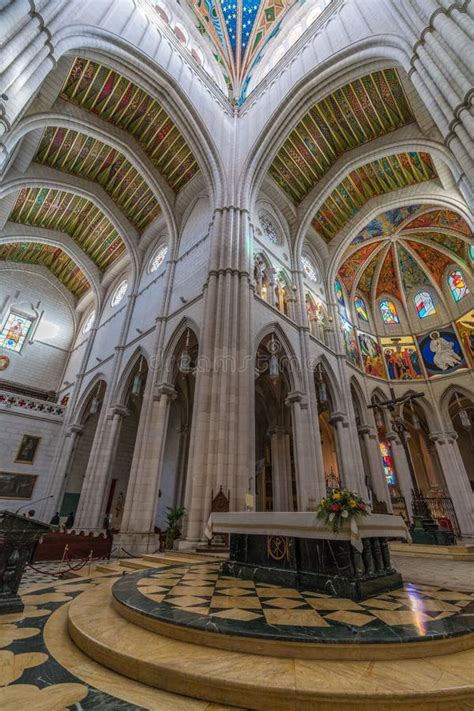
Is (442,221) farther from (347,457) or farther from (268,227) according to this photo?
(347,457)

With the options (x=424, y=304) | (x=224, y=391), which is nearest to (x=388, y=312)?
(x=424, y=304)

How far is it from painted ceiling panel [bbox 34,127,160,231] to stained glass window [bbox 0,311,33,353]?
858 centimetres

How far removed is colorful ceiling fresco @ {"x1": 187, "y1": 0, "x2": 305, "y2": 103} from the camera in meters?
15.9

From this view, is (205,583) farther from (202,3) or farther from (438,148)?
(202,3)

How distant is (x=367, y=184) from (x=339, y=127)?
2.97 meters

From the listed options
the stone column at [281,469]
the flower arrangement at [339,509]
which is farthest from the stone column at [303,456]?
the flower arrangement at [339,509]

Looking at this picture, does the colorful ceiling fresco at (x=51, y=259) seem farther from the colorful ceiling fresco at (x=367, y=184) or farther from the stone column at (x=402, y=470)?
the stone column at (x=402, y=470)

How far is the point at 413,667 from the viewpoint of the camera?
184cm

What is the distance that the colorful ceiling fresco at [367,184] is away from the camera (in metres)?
13.2

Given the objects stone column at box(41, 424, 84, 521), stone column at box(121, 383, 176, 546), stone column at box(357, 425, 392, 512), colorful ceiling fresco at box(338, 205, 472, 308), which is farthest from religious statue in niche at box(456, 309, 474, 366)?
stone column at box(41, 424, 84, 521)

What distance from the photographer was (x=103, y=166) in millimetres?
14000

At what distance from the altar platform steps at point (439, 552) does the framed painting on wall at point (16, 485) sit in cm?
1406

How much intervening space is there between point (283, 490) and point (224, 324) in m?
7.31

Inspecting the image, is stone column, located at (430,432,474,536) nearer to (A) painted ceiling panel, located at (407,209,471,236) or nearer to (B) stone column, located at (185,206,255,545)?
(A) painted ceiling panel, located at (407,209,471,236)
